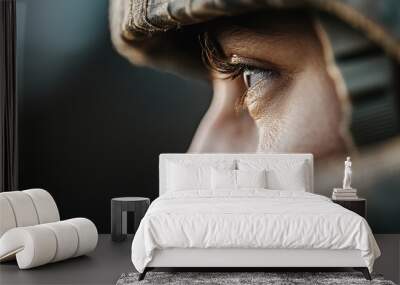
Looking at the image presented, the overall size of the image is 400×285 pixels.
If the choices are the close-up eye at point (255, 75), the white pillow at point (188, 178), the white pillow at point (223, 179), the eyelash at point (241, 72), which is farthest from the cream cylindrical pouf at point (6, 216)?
the close-up eye at point (255, 75)

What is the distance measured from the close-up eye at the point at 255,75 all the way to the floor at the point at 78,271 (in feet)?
7.91

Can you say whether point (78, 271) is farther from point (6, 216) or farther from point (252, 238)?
point (252, 238)

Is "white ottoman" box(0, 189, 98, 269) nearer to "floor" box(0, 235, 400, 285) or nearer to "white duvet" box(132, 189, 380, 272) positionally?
"floor" box(0, 235, 400, 285)

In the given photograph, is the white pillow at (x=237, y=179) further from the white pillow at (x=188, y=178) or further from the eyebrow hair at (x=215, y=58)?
the eyebrow hair at (x=215, y=58)

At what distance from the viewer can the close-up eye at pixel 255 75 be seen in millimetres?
7340

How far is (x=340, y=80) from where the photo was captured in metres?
7.33

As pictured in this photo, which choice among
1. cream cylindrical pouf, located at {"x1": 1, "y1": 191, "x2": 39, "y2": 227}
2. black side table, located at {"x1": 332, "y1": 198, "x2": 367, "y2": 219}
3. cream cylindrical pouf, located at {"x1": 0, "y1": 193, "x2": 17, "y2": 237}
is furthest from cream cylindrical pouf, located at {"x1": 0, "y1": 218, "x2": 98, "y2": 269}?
black side table, located at {"x1": 332, "y1": 198, "x2": 367, "y2": 219}

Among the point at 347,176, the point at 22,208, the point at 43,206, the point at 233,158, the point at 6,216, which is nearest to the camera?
the point at 6,216

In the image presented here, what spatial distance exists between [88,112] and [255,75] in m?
1.93

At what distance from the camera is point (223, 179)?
665 centimetres

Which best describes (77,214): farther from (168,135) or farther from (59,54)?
(59,54)

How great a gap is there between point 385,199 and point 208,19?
9.27 feet

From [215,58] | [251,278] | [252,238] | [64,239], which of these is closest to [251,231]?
[252,238]

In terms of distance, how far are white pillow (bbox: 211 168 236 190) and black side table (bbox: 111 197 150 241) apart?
0.75 meters
